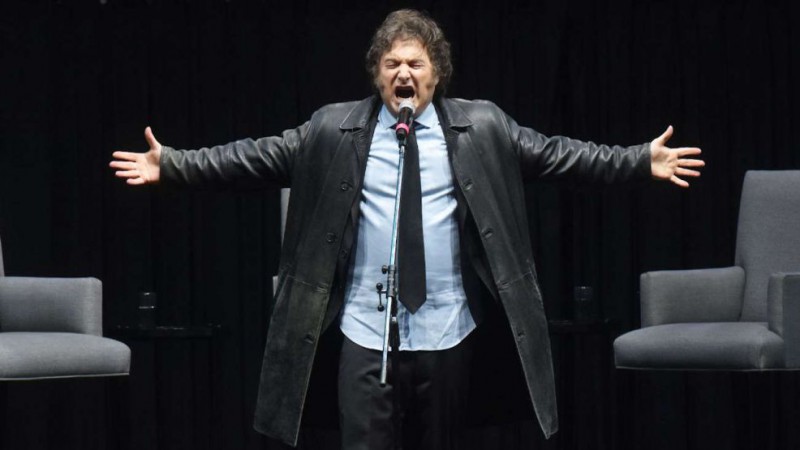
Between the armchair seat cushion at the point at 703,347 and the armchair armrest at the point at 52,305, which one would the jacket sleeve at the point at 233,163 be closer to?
the armchair armrest at the point at 52,305

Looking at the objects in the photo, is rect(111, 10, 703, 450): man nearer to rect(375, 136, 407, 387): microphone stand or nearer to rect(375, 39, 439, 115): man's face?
rect(375, 39, 439, 115): man's face

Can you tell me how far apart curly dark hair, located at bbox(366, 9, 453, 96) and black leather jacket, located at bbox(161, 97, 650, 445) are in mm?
86

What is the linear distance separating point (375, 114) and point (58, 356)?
5.49ft

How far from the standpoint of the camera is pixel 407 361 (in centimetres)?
292

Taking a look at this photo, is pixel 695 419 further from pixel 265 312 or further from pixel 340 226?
pixel 340 226

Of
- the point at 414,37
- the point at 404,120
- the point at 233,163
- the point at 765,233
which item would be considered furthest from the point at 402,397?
the point at 765,233

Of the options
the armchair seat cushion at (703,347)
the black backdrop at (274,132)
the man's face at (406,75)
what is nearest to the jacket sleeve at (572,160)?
the man's face at (406,75)

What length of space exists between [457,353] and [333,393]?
0.33m

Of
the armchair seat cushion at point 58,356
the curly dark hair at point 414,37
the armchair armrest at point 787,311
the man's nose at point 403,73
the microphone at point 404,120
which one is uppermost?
the curly dark hair at point 414,37

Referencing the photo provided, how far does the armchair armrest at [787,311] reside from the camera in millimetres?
4145

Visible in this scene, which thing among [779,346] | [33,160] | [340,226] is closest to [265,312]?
[33,160]

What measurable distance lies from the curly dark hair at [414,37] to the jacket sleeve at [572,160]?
21 centimetres

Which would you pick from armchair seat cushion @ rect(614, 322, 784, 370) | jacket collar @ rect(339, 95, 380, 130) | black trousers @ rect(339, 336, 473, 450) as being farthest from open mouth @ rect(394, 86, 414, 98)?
armchair seat cushion @ rect(614, 322, 784, 370)

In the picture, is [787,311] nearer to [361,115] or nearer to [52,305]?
[361,115]
